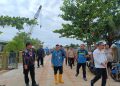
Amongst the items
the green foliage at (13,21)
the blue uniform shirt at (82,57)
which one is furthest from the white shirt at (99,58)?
the blue uniform shirt at (82,57)

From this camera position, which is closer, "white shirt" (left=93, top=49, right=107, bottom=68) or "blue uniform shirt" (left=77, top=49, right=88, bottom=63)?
→ "white shirt" (left=93, top=49, right=107, bottom=68)

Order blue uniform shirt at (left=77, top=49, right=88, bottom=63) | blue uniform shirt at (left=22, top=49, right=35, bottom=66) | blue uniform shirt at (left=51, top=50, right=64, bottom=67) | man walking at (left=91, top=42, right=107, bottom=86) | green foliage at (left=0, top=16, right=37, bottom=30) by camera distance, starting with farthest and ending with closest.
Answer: blue uniform shirt at (left=77, top=49, right=88, bottom=63)
blue uniform shirt at (left=51, top=50, right=64, bottom=67)
blue uniform shirt at (left=22, top=49, right=35, bottom=66)
green foliage at (left=0, top=16, right=37, bottom=30)
man walking at (left=91, top=42, right=107, bottom=86)

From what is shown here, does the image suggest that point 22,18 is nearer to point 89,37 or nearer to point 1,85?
point 1,85

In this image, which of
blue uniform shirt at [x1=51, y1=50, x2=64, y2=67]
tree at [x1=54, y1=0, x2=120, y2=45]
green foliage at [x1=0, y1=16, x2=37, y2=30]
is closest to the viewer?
green foliage at [x1=0, y1=16, x2=37, y2=30]

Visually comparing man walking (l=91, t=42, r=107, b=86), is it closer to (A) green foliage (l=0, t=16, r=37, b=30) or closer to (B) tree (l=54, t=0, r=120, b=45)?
(A) green foliage (l=0, t=16, r=37, b=30)

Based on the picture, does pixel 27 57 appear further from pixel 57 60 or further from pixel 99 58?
pixel 99 58

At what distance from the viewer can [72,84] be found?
1594 centimetres

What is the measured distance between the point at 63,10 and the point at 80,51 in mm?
23918

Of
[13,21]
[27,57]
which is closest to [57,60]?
[27,57]

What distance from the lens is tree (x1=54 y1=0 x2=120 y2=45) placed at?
3959cm

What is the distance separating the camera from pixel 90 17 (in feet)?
131

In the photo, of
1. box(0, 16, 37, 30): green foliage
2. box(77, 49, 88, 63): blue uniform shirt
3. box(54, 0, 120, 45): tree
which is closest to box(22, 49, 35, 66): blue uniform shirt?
box(0, 16, 37, 30): green foliage

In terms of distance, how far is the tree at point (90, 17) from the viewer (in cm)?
3959

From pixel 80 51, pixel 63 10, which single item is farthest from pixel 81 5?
pixel 80 51
